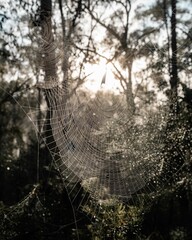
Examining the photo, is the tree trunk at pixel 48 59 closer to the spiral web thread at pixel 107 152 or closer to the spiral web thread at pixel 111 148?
the spiral web thread at pixel 111 148

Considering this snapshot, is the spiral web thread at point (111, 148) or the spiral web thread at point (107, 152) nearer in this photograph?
the spiral web thread at point (107, 152)

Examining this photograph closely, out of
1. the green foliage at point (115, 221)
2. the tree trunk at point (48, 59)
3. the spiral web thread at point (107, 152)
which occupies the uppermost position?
the tree trunk at point (48, 59)

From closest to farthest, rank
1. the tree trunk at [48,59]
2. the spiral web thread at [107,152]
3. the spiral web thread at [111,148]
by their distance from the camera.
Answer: the tree trunk at [48,59], the spiral web thread at [107,152], the spiral web thread at [111,148]

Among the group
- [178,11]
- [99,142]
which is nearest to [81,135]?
[99,142]

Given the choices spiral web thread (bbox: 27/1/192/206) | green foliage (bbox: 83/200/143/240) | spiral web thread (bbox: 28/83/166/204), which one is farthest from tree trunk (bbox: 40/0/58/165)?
green foliage (bbox: 83/200/143/240)

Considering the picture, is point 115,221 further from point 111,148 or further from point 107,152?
point 111,148

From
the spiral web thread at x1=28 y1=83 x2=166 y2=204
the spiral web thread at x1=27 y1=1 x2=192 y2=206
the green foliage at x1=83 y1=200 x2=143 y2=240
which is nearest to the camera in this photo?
the green foliage at x1=83 y1=200 x2=143 y2=240

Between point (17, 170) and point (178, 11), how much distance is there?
9.49m

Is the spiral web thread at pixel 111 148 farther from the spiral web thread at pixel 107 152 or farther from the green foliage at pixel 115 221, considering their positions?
the green foliage at pixel 115 221

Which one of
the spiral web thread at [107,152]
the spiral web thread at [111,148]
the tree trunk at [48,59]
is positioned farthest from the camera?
the spiral web thread at [111,148]

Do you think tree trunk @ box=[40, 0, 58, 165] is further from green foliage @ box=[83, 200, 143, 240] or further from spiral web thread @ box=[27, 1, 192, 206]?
green foliage @ box=[83, 200, 143, 240]

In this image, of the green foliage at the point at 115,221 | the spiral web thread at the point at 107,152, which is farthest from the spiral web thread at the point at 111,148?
the green foliage at the point at 115,221

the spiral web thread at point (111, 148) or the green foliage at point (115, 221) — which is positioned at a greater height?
the spiral web thread at point (111, 148)

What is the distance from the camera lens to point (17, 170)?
17.7 m
